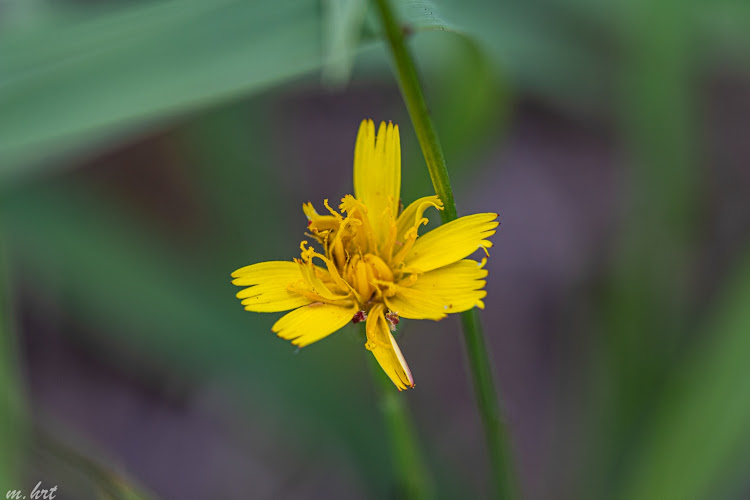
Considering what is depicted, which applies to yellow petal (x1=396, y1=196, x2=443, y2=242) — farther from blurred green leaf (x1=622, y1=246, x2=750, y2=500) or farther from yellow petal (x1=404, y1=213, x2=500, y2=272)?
blurred green leaf (x1=622, y1=246, x2=750, y2=500)

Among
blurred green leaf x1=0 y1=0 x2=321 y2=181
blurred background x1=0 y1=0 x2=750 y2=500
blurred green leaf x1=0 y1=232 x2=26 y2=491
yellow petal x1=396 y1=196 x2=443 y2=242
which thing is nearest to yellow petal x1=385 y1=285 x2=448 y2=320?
yellow petal x1=396 y1=196 x2=443 y2=242

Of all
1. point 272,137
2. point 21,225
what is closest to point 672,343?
point 272,137

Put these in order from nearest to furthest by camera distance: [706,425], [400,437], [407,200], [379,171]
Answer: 1. [379,171]
2. [400,437]
3. [706,425]
4. [407,200]

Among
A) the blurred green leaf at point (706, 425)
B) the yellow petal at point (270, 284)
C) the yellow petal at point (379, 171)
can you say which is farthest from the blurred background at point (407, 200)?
the yellow petal at point (270, 284)

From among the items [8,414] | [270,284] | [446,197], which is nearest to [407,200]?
[270,284]

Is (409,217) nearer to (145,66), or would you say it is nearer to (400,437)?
(400,437)

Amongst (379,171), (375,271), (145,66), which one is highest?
(145,66)

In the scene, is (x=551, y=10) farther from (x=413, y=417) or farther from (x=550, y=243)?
(x=413, y=417)
